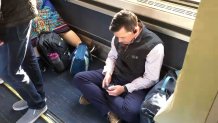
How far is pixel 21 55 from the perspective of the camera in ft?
5.03

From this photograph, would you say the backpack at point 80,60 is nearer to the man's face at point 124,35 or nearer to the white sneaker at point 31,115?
the white sneaker at point 31,115

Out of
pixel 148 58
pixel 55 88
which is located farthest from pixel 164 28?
pixel 55 88

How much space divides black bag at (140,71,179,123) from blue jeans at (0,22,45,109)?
746mm

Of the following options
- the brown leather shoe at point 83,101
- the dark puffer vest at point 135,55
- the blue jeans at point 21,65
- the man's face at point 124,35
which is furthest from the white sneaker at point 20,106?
the man's face at point 124,35

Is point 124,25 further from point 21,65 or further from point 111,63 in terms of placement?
point 21,65

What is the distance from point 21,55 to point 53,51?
78 cm

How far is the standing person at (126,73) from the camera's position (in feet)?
5.35

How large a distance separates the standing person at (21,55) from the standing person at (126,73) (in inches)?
13.3

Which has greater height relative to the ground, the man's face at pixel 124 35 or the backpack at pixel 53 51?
the man's face at pixel 124 35

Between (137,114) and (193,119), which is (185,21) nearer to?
(137,114)

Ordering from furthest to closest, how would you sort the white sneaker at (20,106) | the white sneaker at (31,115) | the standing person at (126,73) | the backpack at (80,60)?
the backpack at (80,60)
the white sneaker at (20,106)
the white sneaker at (31,115)
the standing person at (126,73)

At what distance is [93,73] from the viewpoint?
194 cm

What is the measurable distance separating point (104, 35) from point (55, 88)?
64 cm

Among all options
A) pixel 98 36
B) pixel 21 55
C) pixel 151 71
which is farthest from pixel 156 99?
pixel 98 36
